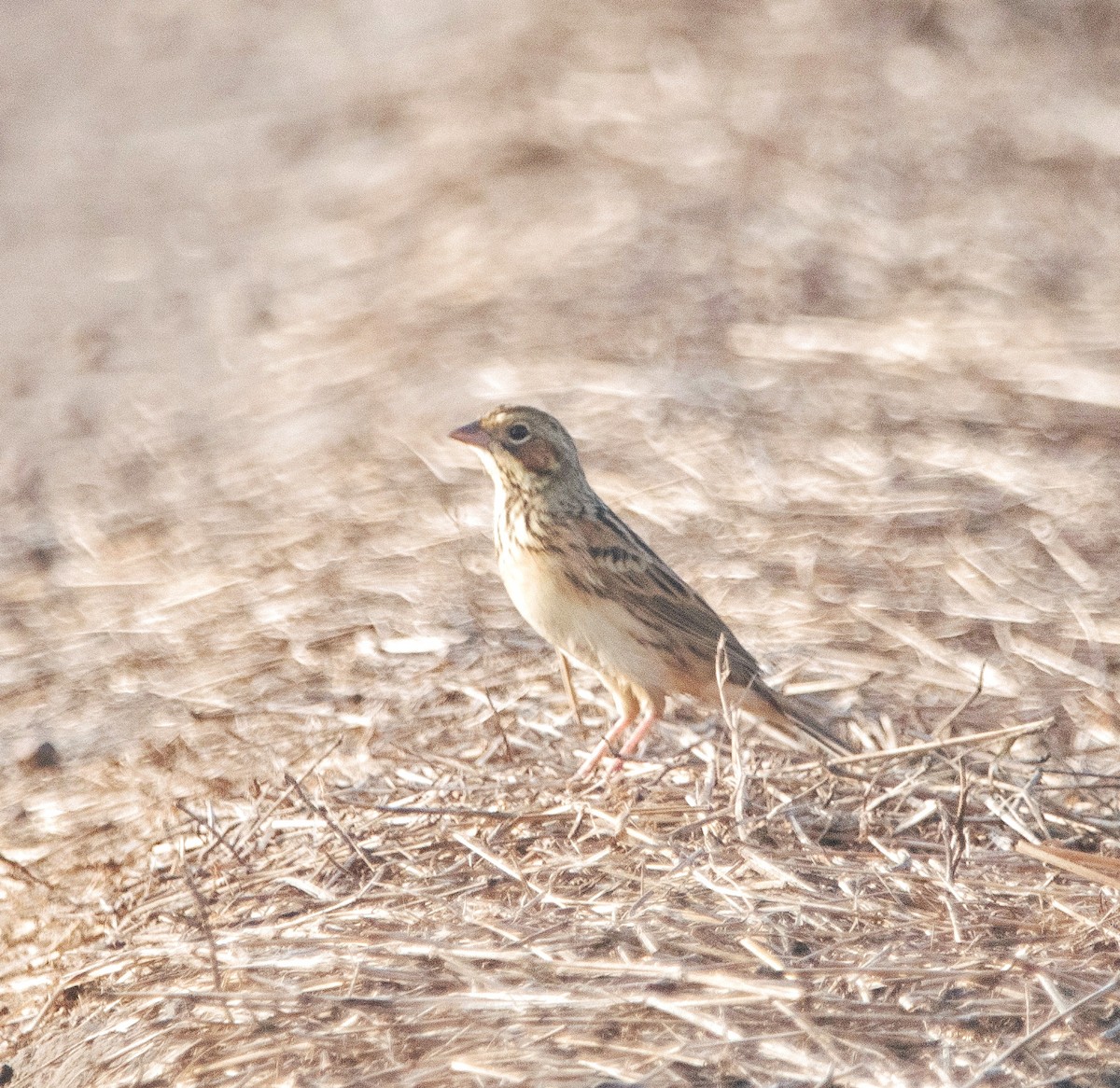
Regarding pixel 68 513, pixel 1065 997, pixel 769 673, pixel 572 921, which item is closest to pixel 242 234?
pixel 68 513

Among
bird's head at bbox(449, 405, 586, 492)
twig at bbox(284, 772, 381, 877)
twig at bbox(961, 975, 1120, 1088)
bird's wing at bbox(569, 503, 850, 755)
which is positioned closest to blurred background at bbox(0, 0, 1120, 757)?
bird's wing at bbox(569, 503, 850, 755)

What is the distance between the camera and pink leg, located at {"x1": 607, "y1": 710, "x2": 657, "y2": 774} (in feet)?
16.4

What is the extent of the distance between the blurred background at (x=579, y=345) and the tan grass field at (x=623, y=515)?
3 centimetres

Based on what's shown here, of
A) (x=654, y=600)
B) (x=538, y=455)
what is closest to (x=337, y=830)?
(x=654, y=600)

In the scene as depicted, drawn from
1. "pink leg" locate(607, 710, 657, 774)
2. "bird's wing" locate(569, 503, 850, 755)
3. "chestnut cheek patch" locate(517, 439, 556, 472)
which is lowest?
"pink leg" locate(607, 710, 657, 774)

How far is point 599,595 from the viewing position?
16.9 ft

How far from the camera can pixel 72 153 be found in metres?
12.9

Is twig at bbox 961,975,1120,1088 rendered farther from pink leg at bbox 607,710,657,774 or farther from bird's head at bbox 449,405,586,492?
bird's head at bbox 449,405,586,492

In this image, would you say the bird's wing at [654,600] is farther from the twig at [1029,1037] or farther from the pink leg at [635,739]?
the twig at [1029,1037]

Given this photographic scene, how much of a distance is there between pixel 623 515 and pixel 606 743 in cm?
188

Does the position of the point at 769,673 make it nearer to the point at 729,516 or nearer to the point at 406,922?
the point at 729,516

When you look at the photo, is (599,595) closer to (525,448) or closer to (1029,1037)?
(525,448)

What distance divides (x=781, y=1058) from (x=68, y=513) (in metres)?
4.90

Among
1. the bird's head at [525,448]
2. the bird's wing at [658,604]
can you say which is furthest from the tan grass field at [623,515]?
the bird's head at [525,448]
